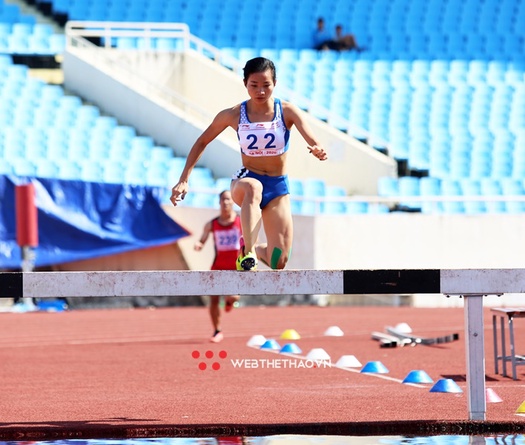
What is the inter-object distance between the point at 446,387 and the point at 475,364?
71.6 inches

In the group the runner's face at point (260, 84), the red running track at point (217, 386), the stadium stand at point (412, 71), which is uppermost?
the stadium stand at point (412, 71)

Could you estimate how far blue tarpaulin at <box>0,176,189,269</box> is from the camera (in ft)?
68.1

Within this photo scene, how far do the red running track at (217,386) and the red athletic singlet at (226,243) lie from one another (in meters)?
0.94

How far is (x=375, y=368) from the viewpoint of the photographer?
10906 mm

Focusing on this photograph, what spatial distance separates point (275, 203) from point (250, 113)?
0.67 meters

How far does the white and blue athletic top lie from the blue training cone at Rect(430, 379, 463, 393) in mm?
2203

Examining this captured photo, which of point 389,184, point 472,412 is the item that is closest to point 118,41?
point 389,184

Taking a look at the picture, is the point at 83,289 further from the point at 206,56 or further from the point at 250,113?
the point at 206,56

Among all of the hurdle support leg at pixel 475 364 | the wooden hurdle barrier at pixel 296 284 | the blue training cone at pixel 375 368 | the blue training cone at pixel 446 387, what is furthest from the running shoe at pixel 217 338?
the hurdle support leg at pixel 475 364

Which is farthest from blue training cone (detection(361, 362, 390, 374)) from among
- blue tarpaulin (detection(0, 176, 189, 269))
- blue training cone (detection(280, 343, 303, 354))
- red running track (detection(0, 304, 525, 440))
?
blue tarpaulin (detection(0, 176, 189, 269))

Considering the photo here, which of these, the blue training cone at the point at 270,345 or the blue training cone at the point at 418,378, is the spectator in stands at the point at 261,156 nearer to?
the blue training cone at the point at 418,378

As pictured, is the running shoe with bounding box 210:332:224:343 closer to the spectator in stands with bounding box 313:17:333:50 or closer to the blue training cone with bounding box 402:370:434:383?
the blue training cone with bounding box 402:370:434:383

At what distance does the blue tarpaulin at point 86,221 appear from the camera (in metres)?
20.8

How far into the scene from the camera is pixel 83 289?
7328mm
